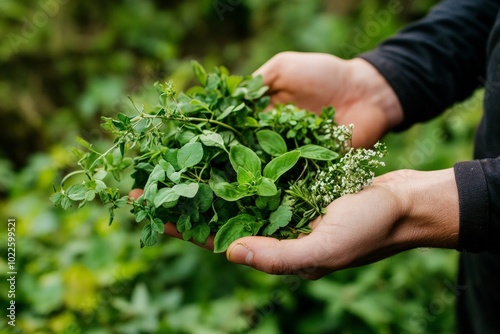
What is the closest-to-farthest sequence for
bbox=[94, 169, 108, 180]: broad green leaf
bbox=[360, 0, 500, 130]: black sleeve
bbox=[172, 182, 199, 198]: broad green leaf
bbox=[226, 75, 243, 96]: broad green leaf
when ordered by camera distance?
bbox=[172, 182, 199, 198]: broad green leaf < bbox=[94, 169, 108, 180]: broad green leaf < bbox=[226, 75, 243, 96]: broad green leaf < bbox=[360, 0, 500, 130]: black sleeve

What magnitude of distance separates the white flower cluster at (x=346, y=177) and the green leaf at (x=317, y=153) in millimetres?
21

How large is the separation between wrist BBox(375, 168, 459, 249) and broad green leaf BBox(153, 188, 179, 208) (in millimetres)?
417

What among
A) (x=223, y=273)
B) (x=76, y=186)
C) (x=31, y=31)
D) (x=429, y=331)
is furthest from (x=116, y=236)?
(x=31, y=31)

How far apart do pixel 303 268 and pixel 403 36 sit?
2.70ft

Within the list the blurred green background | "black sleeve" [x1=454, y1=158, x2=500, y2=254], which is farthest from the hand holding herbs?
the blurred green background

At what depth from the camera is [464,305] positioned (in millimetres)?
1466

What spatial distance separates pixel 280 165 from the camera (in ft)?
3.38

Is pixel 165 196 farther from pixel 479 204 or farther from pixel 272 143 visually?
pixel 479 204

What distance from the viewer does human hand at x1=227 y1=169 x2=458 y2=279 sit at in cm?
95

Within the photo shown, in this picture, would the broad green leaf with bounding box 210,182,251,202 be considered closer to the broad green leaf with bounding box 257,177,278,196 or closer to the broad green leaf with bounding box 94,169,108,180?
the broad green leaf with bounding box 257,177,278,196

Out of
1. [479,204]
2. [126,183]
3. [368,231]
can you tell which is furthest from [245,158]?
[126,183]

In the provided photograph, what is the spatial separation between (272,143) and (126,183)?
1365 millimetres

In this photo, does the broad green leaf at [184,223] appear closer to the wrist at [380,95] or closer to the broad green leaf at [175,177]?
the broad green leaf at [175,177]

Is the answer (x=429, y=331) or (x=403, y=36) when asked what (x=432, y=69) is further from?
(x=429, y=331)
